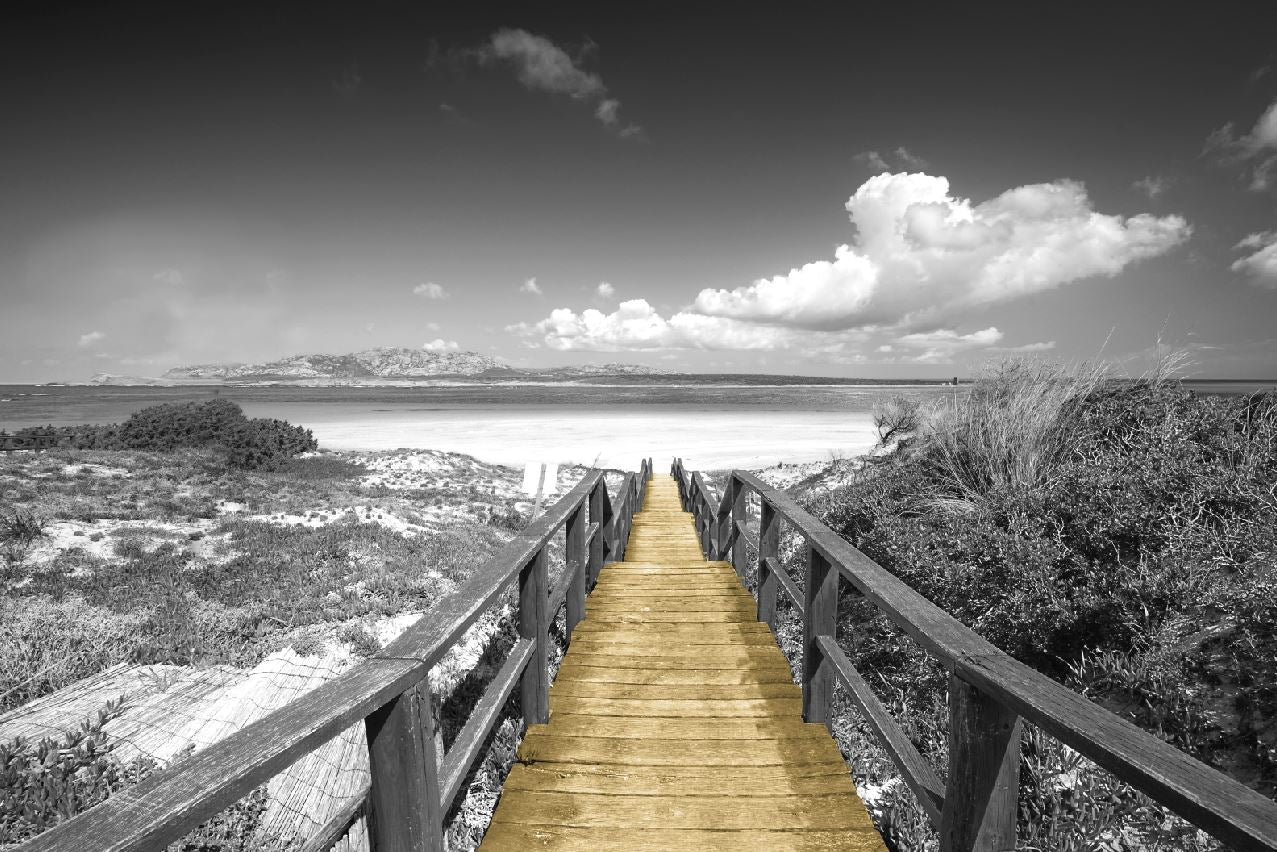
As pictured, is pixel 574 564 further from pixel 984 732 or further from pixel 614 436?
pixel 614 436

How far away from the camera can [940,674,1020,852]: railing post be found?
1.75m

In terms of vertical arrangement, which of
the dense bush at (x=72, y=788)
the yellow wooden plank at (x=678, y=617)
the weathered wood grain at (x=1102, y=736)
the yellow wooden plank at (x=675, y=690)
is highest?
the weathered wood grain at (x=1102, y=736)

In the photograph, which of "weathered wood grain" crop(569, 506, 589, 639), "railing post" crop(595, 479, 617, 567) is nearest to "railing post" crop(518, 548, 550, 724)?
"weathered wood grain" crop(569, 506, 589, 639)

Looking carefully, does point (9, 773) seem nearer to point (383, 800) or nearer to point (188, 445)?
point (383, 800)

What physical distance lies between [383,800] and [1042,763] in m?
3.14

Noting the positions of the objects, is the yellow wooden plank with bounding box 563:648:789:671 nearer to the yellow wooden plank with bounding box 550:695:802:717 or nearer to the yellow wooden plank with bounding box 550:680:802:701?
the yellow wooden plank with bounding box 550:680:802:701

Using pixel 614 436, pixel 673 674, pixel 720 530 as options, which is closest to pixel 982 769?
pixel 673 674

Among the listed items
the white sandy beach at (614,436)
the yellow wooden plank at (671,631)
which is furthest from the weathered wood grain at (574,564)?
the white sandy beach at (614,436)

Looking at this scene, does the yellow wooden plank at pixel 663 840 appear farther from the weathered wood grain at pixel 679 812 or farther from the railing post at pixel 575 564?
the railing post at pixel 575 564

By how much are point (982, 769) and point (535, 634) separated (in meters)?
2.20

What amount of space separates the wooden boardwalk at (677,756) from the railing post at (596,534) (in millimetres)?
834

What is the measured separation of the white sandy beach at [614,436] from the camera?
78.9ft

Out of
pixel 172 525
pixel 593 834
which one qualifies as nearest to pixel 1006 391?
pixel 593 834

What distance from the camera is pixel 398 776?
1793mm
